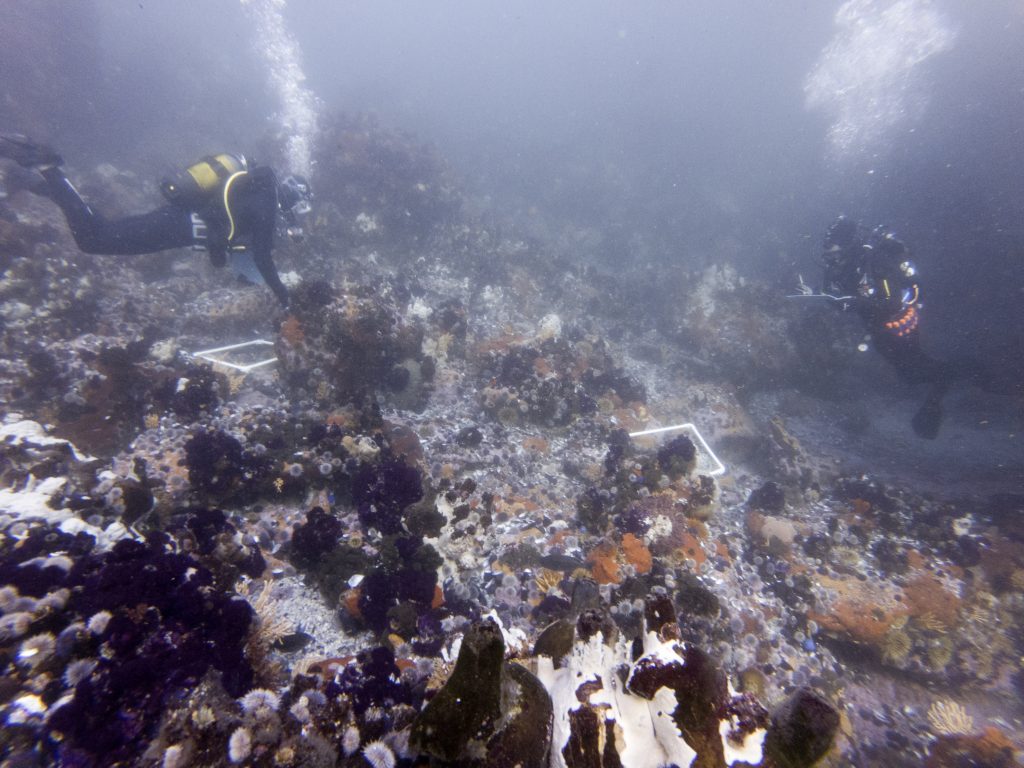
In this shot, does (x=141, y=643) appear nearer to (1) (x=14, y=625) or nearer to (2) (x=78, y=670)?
(2) (x=78, y=670)

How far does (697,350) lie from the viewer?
1478 centimetres

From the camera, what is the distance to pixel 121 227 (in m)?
7.82

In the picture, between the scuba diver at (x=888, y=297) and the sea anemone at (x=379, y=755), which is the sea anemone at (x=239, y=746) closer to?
the sea anemone at (x=379, y=755)

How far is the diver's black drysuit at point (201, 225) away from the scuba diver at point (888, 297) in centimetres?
1266

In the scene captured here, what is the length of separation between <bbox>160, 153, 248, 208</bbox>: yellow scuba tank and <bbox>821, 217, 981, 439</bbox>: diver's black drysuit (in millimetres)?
14273

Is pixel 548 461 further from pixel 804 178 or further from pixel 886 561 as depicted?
pixel 804 178

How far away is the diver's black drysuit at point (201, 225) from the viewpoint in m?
7.47

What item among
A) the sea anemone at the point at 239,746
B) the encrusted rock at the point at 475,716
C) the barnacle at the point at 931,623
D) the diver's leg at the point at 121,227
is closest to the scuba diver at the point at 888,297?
the barnacle at the point at 931,623

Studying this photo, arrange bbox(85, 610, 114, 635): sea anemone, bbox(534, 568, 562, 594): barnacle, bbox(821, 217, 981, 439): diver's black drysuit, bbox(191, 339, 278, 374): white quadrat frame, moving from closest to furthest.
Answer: bbox(85, 610, 114, 635): sea anemone
bbox(534, 568, 562, 594): barnacle
bbox(191, 339, 278, 374): white quadrat frame
bbox(821, 217, 981, 439): diver's black drysuit

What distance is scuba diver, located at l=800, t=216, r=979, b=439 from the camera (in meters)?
10.5

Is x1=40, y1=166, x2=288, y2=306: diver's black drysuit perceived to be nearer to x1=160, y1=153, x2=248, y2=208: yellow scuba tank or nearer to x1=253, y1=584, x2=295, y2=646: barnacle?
x1=160, y1=153, x2=248, y2=208: yellow scuba tank

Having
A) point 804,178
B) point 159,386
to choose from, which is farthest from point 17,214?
point 804,178

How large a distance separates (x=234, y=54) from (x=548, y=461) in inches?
1981

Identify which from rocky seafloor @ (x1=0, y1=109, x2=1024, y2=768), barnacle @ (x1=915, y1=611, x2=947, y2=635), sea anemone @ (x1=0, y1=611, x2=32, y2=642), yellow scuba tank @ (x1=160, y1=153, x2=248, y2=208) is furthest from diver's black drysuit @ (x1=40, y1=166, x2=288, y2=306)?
barnacle @ (x1=915, y1=611, x2=947, y2=635)
